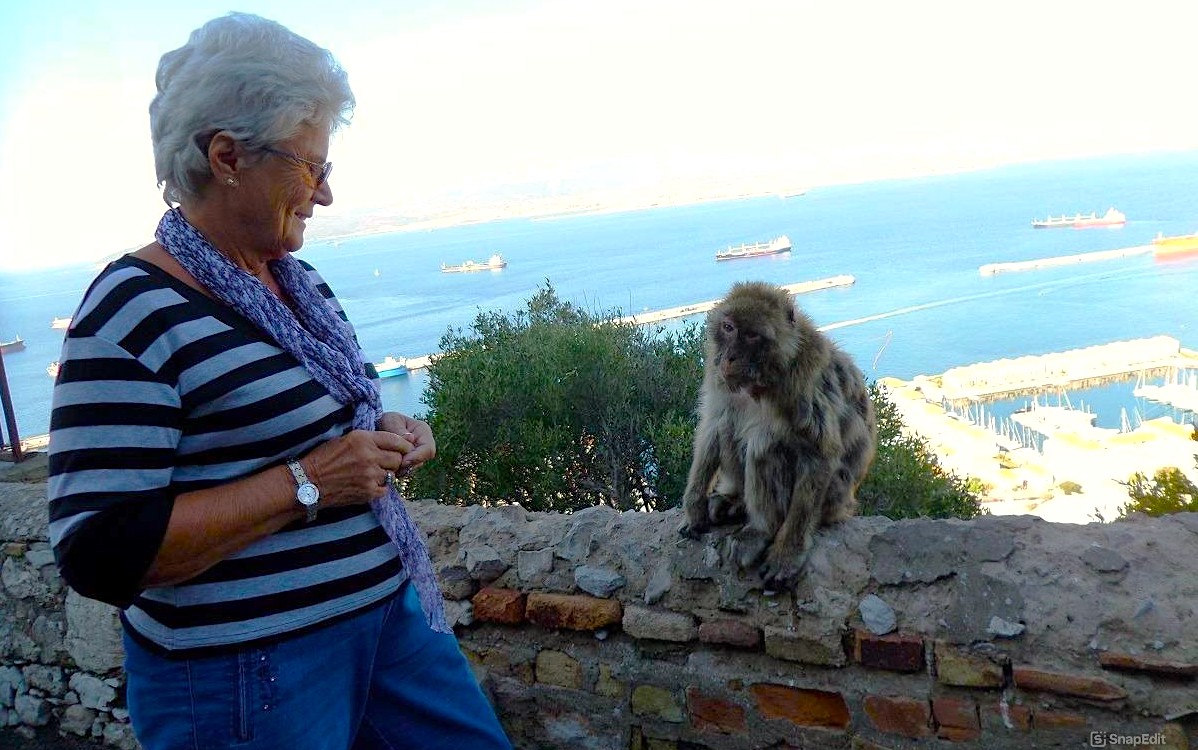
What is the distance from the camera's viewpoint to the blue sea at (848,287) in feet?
54.9

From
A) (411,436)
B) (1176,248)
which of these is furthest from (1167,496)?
A: (1176,248)

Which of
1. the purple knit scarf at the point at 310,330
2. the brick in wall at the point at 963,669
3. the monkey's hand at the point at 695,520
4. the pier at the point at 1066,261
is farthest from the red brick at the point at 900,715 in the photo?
the pier at the point at 1066,261

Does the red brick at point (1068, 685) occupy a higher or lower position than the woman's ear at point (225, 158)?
lower

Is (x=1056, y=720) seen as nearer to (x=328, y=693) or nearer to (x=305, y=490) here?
(x=328, y=693)

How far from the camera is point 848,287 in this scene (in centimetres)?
2753

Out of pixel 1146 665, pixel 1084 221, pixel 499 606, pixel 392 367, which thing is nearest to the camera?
pixel 1146 665

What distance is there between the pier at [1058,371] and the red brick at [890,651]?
19.2 meters

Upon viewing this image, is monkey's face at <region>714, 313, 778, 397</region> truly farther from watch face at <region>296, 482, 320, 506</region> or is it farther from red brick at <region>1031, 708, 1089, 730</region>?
watch face at <region>296, 482, 320, 506</region>

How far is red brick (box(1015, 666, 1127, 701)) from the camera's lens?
93.3 inches

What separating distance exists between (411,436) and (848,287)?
27.2 meters

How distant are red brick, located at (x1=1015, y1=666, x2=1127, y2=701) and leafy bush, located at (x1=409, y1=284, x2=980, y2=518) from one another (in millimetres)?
2900

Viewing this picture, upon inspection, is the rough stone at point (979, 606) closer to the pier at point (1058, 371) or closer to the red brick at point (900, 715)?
the red brick at point (900, 715)

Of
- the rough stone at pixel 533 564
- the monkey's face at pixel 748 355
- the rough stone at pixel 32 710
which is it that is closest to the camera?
the monkey's face at pixel 748 355

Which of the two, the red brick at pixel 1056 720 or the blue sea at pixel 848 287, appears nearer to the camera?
the red brick at pixel 1056 720
